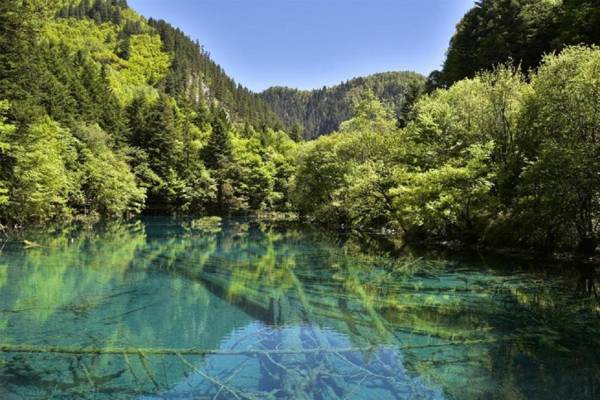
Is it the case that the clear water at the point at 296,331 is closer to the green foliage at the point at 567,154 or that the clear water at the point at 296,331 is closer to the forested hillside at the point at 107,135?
the green foliage at the point at 567,154

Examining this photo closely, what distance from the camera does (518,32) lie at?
4569 cm

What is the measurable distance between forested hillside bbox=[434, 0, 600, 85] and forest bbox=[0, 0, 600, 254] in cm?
15

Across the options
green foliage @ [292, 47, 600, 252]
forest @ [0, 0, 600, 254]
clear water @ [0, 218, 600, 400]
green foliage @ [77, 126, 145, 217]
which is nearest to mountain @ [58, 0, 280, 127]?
forest @ [0, 0, 600, 254]

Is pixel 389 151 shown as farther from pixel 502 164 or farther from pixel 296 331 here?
pixel 296 331

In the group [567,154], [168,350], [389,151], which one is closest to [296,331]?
[168,350]

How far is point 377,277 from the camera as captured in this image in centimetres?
1828

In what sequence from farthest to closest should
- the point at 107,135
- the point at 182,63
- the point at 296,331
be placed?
the point at 182,63 < the point at 107,135 < the point at 296,331

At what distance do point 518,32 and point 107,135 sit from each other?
4571cm

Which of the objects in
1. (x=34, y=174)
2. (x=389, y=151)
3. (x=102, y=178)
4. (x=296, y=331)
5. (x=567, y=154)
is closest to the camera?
(x=296, y=331)

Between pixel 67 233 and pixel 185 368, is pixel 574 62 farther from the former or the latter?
pixel 67 233

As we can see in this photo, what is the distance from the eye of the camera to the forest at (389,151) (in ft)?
69.4

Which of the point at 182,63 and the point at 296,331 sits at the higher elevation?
the point at 182,63

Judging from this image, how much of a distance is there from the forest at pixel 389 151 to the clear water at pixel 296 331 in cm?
453

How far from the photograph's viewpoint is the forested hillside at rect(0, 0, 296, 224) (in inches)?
1278
